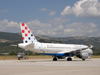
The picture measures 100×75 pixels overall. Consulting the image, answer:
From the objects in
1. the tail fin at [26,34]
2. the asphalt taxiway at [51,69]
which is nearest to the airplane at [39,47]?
the tail fin at [26,34]

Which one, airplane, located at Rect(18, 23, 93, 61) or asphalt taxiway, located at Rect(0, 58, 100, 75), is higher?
airplane, located at Rect(18, 23, 93, 61)

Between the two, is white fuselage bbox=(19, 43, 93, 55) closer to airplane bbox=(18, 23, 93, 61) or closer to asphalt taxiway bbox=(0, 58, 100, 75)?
airplane bbox=(18, 23, 93, 61)

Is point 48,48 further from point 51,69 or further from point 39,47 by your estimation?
point 51,69

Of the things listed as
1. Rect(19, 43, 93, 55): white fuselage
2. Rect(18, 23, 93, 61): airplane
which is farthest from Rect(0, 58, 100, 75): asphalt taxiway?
Rect(19, 43, 93, 55): white fuselage

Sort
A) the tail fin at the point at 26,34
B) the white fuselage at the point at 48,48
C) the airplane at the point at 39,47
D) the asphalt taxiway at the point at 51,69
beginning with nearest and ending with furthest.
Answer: the asphalt taxiway at the point at 51,69, the airplane at the point at 39,47, the white fuselage at the point at 48,48, the tail fin at the point at 26,34

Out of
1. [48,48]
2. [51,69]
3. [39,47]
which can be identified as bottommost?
[51,69]

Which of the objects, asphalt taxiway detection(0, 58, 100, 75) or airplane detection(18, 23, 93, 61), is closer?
asphalt taxiway detection(0, 58, 100, 75)

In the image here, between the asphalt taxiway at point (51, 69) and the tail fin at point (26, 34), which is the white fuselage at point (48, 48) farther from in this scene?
the asphalt taxiway at point (51, 69)

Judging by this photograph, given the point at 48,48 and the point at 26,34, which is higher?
the point at 26,34

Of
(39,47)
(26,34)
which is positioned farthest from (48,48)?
(26,34)

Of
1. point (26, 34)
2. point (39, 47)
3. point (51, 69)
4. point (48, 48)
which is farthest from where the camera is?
point (48, 48)

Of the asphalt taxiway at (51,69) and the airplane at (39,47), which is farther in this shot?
the airplane at (39,47)

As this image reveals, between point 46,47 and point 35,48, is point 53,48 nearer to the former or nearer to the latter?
point 46,47

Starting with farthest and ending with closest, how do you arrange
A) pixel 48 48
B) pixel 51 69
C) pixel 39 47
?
pixel 48 48
pixel 39 47
pixel 51 69
